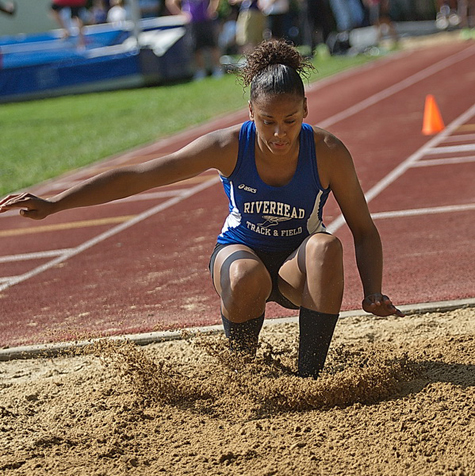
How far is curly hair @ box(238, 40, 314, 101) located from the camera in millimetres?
3492

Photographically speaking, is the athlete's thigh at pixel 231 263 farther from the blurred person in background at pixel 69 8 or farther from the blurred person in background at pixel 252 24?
the blurred person in background at pixel 69 8

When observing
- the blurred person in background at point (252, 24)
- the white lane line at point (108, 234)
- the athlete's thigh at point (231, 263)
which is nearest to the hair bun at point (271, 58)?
the athlete's thigh at point (231, 263)

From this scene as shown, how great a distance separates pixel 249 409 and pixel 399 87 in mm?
13385

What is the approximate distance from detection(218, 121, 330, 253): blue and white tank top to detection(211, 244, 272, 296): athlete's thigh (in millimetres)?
94

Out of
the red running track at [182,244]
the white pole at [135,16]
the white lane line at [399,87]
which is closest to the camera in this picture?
the red running track at [182,244]

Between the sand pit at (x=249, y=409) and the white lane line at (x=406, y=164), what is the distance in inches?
107

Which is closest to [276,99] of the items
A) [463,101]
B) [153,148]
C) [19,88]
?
[153,148]

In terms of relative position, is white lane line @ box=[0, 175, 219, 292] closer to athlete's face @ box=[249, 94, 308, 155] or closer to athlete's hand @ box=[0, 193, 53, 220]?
athlete's hand @ box=[0, 193, 53, 220]

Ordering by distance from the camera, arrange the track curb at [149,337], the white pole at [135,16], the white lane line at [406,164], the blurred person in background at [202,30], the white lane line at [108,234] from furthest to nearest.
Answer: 1. the blurred person in background at [202,30]
2. the white pole at [135,16]
3. the white lane line at [406,164]
4. the white lane line at [108,234]
5. the track curb at [149,337]

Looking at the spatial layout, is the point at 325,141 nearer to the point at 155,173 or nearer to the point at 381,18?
the point at 155,173

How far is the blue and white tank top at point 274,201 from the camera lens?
373 cm

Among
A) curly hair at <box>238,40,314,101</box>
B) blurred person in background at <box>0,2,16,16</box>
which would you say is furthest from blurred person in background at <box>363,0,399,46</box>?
curly hair at <box>238,40,314,101</box>

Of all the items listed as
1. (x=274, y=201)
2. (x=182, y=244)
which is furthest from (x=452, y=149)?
(x=274, y=201)

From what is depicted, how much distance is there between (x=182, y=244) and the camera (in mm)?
6844
